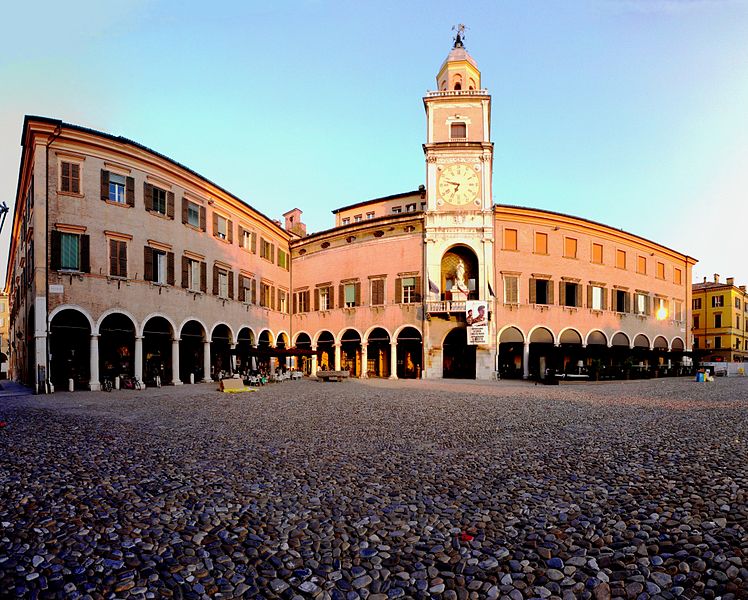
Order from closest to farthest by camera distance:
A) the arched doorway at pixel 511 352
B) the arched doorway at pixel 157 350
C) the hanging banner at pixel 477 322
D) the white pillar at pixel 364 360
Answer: the arched doorway at pixel 157 350 → the hanging banner at pixel 477 322 → the arched doorway at pixel 511 352 → the white pillar at pixel 364 360

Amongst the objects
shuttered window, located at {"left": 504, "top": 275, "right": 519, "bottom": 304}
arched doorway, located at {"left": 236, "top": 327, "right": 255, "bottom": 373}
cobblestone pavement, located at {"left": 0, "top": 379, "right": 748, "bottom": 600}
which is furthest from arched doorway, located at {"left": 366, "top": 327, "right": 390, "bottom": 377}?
cobblestone pavement, located at {"left": 0, "top": 379, "right": 748, "bottom": 600}

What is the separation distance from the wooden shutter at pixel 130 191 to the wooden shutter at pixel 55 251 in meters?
3.77

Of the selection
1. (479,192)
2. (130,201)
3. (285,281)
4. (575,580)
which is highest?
(479,192)

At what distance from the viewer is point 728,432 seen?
30.6 ft

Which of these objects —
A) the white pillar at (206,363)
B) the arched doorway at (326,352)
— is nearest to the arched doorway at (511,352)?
the arched doorway at (326,352)

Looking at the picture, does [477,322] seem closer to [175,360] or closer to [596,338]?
[596,338]

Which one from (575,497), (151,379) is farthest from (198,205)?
(575,497)

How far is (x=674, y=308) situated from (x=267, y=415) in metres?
42.4

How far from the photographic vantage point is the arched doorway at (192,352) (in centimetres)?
2736

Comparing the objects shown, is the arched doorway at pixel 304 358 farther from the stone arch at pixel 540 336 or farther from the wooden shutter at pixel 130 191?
the wooden shutter at pixel 130 191

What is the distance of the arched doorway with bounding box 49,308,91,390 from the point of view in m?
21.5

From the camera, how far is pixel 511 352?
34.1m

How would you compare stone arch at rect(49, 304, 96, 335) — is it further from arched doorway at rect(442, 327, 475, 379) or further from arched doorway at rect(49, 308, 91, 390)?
arched doorway at rect(442, 327, 475, 379)

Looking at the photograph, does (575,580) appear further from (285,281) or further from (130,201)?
(285,281)
